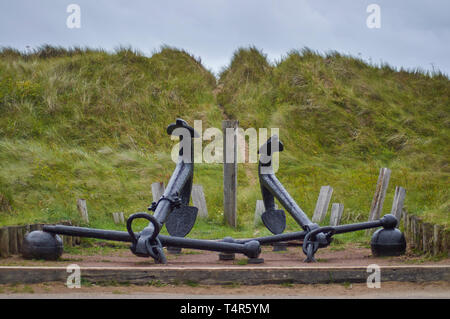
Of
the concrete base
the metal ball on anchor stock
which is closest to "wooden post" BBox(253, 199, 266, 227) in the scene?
the metal ball on anchor stock

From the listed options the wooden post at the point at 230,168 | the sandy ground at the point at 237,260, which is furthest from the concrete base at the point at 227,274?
the wooden post at the point at 230,168

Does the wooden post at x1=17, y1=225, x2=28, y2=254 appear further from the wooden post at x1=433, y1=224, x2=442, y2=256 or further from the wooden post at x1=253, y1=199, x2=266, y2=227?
the wooden post at x1=253, y1=199, x2=266, y2=227

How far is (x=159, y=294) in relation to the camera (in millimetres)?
4621

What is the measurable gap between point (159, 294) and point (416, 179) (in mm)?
9377

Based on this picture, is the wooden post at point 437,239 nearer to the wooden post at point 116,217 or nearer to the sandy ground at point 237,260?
the sandy ground at point 237,260

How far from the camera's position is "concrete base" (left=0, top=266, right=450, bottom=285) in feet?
16.4

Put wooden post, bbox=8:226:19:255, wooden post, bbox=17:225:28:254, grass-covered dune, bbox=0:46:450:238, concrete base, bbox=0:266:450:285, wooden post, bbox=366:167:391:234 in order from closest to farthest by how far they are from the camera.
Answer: concrete base, bbox=0:266:450:285 → wooden post, bbox=8:226:19:255 → wooden post, bbox=17:225:28:254 → wooden post, bbox=366:167:391:234 → grass-covered dune, bbox=0:46:450:238

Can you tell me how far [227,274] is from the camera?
5.16 meters

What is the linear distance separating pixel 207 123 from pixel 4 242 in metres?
11.1

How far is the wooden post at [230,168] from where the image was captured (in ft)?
33.8

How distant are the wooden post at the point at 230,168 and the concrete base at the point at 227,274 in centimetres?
524

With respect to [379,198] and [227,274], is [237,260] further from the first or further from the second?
[379,198]

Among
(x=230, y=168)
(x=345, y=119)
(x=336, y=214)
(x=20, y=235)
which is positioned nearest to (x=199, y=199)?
(x=230, y=168)

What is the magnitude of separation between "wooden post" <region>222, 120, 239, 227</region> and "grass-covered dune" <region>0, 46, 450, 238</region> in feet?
0.94
